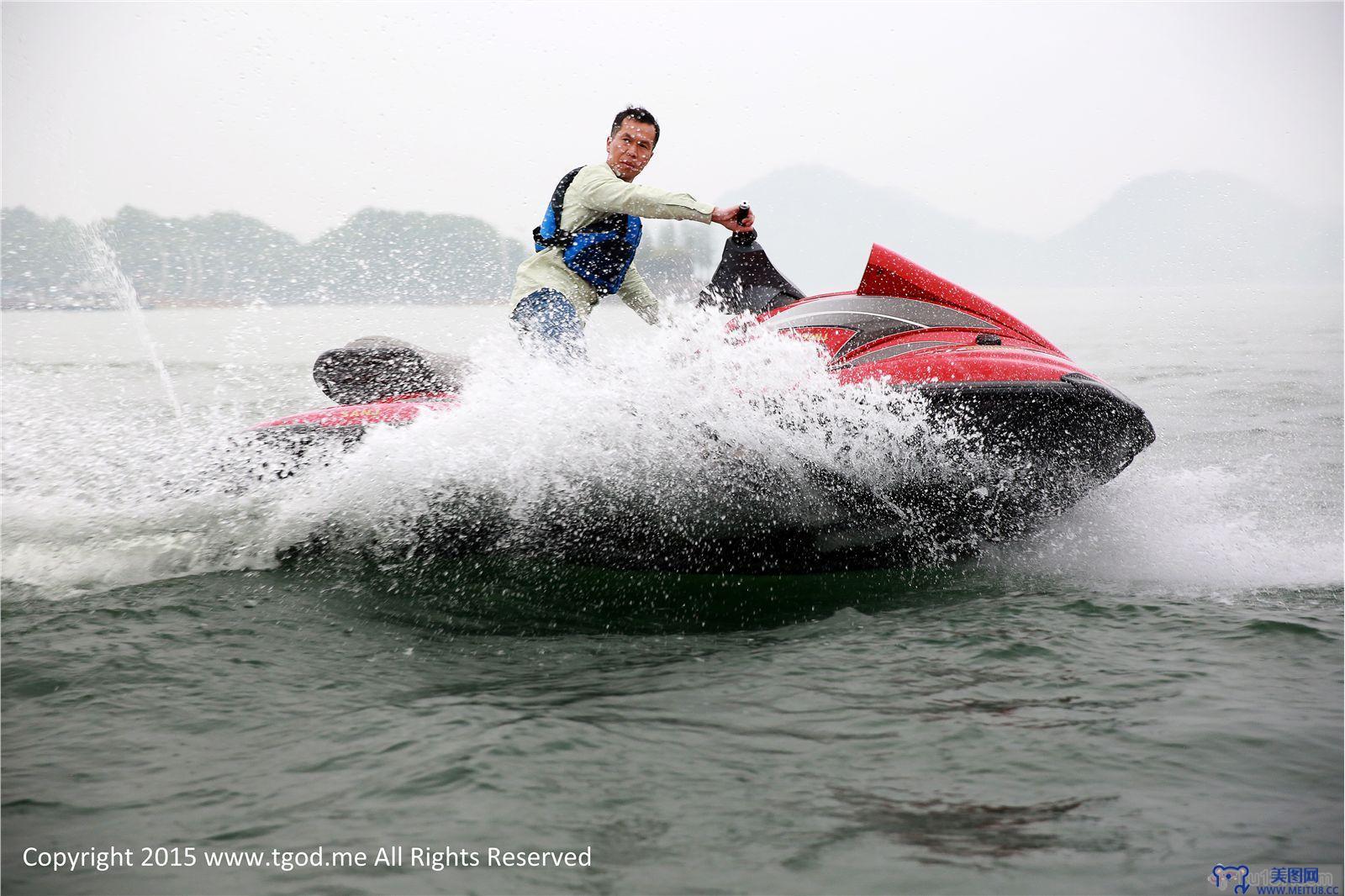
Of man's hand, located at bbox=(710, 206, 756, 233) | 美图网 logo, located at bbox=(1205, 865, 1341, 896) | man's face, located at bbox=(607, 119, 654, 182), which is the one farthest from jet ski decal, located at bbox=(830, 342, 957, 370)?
美图网 logo, located at bbox=(1205, 865, 1341, 896)

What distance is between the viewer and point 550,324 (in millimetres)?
3816

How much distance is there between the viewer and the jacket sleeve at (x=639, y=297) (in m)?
4.42

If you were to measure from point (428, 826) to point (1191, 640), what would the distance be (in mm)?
2221

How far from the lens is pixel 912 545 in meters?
3.58

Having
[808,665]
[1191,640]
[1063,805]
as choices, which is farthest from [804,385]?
→ [1063,805]

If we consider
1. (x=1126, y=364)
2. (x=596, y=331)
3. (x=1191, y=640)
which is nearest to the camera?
(x=1191, y=640)

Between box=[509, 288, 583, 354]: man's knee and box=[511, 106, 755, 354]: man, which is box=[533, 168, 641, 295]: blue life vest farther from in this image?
box=[509, 288, 583, 354]: man's knee

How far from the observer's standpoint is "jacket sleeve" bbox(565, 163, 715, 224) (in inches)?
141

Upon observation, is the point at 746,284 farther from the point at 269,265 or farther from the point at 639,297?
the point at 269,265

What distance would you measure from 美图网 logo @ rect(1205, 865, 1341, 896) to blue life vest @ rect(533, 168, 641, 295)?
9.61 ft

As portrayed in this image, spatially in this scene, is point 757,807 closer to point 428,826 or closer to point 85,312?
point 428,826

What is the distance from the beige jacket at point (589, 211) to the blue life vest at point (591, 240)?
0.08ft

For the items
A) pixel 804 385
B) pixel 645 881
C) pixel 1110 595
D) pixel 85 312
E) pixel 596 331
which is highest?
pixel 85 312

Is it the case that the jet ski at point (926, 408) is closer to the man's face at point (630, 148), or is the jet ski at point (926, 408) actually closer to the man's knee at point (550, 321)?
the man's knee at point (550, 321)
